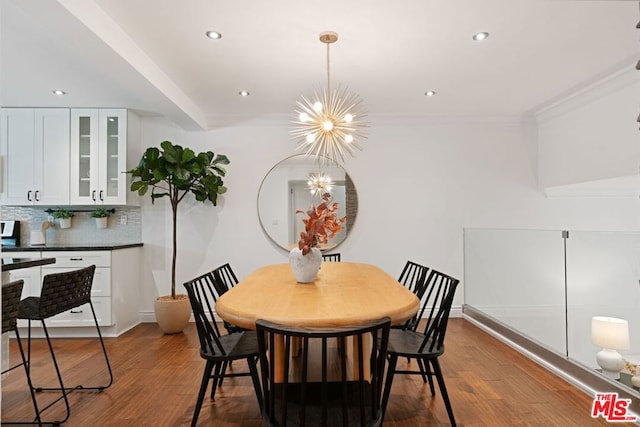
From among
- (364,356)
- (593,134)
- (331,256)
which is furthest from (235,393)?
(593,134)

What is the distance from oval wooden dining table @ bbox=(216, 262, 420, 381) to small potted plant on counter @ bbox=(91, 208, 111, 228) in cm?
269

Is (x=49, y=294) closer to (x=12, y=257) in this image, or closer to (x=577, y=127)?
(x=12, y=257)

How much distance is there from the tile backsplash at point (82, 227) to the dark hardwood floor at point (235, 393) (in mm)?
1334

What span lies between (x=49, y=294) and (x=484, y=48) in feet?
11.2

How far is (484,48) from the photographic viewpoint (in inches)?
115

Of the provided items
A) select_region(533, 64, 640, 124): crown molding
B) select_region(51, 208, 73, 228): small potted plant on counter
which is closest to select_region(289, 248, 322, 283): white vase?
select_region(533, 64, 640, 124): crown molding

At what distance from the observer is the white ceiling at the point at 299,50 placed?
93.2 inches

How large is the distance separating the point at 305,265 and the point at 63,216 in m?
3.45

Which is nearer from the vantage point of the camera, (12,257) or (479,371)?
(479,371)

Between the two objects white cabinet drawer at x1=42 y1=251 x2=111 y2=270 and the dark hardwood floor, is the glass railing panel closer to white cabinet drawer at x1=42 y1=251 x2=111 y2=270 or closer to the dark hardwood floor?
the dark hardwood floor

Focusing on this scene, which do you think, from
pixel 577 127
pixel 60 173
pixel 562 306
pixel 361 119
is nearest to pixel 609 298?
pixel 562 306

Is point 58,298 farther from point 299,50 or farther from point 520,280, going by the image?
point 520,280

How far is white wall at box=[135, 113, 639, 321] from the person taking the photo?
4625 millimetres

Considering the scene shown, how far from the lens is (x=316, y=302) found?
196cm
